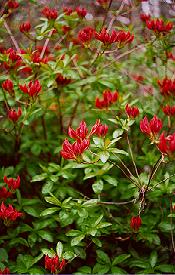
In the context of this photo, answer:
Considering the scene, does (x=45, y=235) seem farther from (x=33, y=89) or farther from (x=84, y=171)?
(x=33, y=89)

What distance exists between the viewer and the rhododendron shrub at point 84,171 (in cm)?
147

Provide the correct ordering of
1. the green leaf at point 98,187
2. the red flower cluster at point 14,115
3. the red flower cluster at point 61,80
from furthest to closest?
the red flower cluster at point 61,80
the red flower cluster at point 14,115
the green leaf at point 98,187

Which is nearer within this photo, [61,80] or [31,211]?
[31,211]

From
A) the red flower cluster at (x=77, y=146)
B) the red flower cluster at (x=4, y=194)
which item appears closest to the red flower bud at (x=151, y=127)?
the red flower cluster at (x=77, y=146)

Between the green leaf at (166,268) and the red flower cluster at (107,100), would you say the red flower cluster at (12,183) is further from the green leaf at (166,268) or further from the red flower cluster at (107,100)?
the green leaf at (166,268)

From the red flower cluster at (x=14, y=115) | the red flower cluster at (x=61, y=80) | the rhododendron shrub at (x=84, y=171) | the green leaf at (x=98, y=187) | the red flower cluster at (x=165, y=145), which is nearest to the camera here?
the red flower cluster at (x=165, y=145)

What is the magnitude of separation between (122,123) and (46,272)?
0.63 metres

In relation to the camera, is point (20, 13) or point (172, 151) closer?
point (172, 151)

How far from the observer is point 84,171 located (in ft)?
6.32

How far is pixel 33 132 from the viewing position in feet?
7.48

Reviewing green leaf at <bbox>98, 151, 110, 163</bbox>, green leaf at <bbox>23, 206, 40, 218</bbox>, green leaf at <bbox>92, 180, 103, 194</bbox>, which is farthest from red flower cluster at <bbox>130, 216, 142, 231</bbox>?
green leaf at <bbox>23, 206, 40, 218</bbox>

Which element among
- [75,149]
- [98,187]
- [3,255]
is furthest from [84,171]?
[75,149]

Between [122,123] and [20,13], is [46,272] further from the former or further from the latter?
[20,13]

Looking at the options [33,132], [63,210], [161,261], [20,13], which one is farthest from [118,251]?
[20,13]
